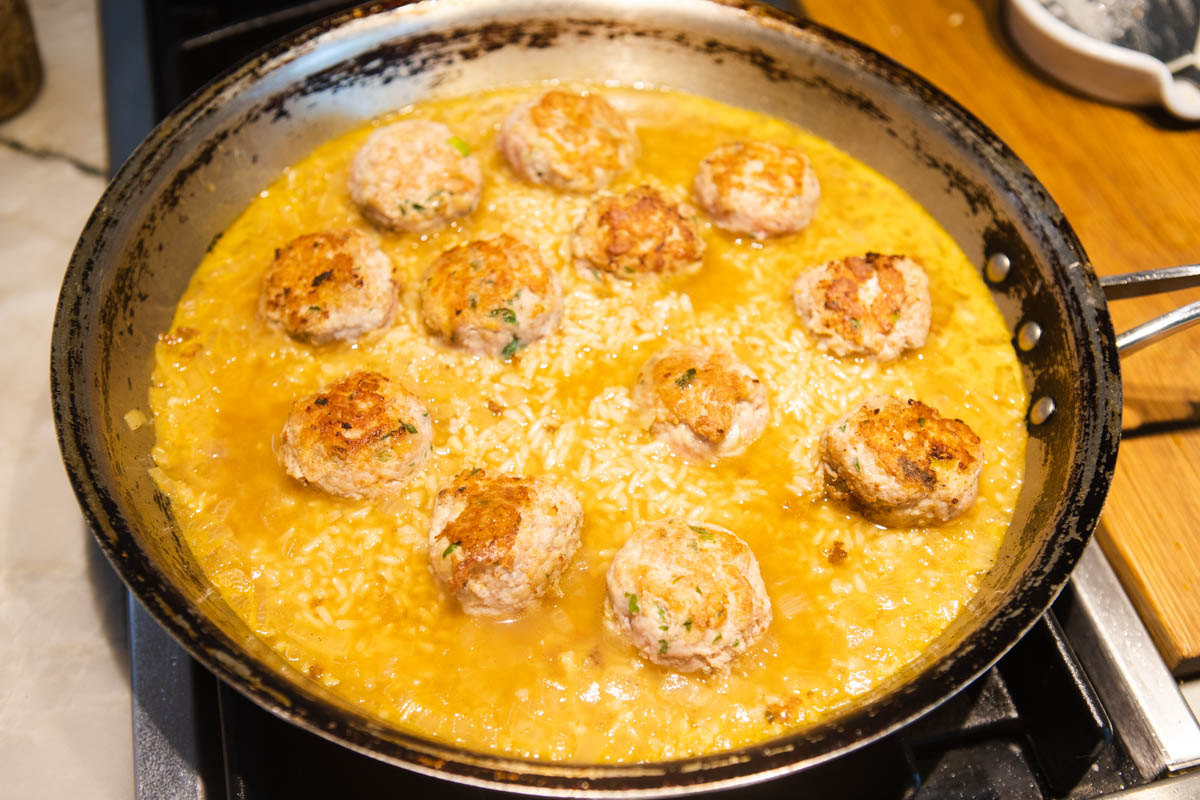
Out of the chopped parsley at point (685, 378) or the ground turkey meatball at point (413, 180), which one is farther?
the ground turkey meatball at point (413, 180)

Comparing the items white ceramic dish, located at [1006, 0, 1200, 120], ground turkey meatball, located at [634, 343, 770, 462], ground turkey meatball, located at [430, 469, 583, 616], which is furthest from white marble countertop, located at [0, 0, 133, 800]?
white ceramic dish, located at [1006, 0, 1200, 120]

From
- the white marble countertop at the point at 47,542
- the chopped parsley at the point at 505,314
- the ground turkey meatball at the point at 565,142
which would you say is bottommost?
the white marble countertop at the point at 47,542

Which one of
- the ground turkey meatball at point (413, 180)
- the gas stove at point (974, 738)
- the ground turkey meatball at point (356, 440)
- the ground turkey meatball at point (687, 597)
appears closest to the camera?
the ground turkey meatball at point (687, 597)

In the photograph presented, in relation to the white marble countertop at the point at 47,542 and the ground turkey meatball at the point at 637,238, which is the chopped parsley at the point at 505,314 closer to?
the ground turkey meatball at the point at 637,238

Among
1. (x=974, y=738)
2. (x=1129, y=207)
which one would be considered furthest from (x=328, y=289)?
(x=1129, y=207)

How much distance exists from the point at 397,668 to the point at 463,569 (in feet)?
1.13

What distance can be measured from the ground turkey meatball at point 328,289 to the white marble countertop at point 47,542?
118 cm

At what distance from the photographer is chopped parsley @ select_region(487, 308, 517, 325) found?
2922 millimetres

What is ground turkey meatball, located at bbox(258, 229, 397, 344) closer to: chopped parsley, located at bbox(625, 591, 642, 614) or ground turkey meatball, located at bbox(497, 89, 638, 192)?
ground turkey meatball, located at bbox(497, 89, 638, 192)

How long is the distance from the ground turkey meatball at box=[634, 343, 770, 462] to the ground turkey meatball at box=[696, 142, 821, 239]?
2.18 feet

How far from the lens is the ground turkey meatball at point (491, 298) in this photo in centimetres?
293

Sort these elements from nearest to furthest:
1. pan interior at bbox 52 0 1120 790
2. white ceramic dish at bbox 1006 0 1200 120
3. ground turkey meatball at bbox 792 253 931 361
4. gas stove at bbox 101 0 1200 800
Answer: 1. pan interior at bbox 52 0 1120 790
2. gas stove at bbox 101 0 1200 800
3. ground turkey meatball at bbox 792 253 931 361
4. white ceramic dish at bbox 1006 0 1200 120

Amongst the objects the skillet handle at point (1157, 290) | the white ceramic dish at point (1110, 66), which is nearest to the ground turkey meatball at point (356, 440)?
the skillet handle at point (1157, 290)

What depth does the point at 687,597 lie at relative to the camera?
A: 94.9 inches
